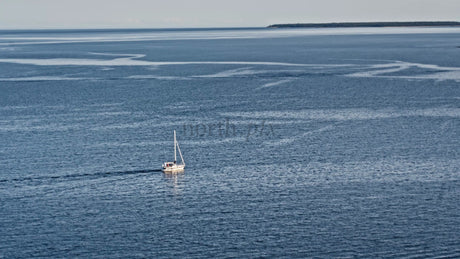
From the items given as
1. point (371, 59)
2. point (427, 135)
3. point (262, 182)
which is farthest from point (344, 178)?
point (371, 59)

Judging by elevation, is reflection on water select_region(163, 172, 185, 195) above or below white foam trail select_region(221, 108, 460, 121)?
below

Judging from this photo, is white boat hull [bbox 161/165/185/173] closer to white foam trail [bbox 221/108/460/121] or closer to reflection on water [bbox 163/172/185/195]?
reflection on water [bbox 163/172/185/195]

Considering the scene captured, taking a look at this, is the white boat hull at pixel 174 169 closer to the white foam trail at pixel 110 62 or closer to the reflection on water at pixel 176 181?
the reflection on water at pixel 176 181

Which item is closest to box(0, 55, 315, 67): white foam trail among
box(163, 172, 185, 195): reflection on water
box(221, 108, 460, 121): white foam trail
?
box(221, 108, 460, 121): white foam trail

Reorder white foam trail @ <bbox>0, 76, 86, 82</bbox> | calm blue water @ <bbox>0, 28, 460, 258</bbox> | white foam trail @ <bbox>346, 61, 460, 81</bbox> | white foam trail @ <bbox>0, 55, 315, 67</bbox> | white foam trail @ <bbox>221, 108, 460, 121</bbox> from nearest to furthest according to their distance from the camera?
calm blue water @ <bbox>0, 28, 460, 258</bbox>
white foam trail @ <bbox>221, 108, 460, 121</bbox>
white foam trail @ <bbox>346, 61, 460, 81</bbox>
white foam trail @ <bbox>0, 76, 86, 82</bbox>
white foam trail @ <bbox>0, 55, 315, 67</bbox>

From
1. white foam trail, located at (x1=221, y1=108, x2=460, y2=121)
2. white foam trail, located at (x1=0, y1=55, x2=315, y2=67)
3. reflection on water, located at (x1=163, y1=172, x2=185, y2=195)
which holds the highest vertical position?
white foam trail, located at (x1=0, y1=55, x2=315, y2=67)

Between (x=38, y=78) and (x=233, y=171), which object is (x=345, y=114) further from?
(x=38, y=78)
